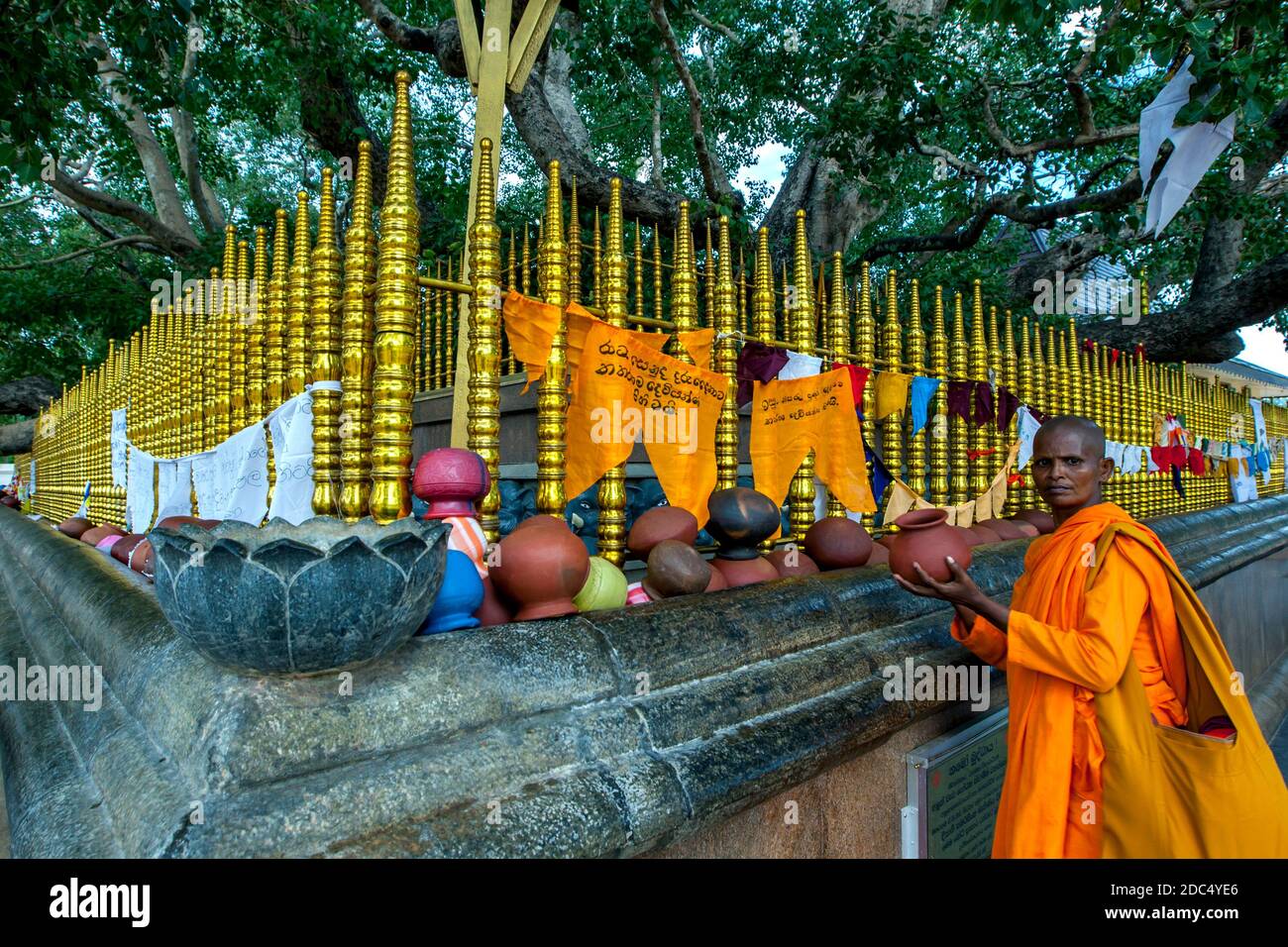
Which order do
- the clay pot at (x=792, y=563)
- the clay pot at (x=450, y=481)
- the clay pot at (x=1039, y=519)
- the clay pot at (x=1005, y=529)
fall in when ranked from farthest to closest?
the clay pot at (x=1039, y=519) → the clay pot at (x=1005, y=529) → the clay pot at (x=792, y=563) → the clay pot at (x=450, y=481)

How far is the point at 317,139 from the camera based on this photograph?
11453 millimetres

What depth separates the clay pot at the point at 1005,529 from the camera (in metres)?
4.66

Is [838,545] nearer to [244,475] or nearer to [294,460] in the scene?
[294,460]

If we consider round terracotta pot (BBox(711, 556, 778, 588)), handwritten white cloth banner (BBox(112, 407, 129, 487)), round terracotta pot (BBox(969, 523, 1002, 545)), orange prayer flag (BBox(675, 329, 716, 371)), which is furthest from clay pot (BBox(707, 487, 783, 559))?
handwritten white cloth banner (BBox(112, 407, 129, 487))

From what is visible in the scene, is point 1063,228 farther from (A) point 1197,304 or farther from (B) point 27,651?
(B) point 27,651

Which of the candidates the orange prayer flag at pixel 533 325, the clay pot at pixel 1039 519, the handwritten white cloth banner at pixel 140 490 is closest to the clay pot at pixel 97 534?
the handwritten white cloth banner at pixel 140 490

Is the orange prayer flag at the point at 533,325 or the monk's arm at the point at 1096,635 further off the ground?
the orange prayer flag at the point at 533,325

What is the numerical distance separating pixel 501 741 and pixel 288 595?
59 centimetres

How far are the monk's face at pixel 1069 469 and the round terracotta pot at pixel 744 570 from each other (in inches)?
42.1

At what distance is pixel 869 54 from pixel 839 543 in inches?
274

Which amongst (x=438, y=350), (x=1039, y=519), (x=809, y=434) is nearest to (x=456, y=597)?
(x=809, y=434)

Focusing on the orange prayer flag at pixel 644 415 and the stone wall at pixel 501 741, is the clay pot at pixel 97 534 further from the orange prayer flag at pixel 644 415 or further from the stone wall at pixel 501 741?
the orange prayer flag at pixel 644 415

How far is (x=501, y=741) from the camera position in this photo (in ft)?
5.78
